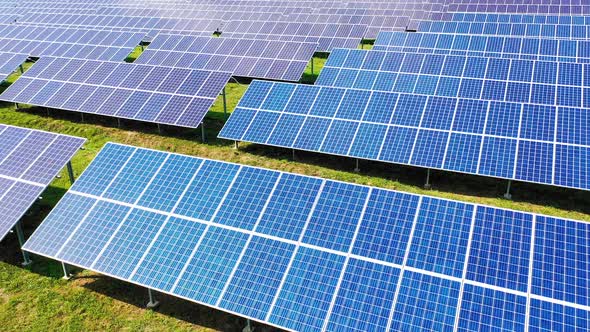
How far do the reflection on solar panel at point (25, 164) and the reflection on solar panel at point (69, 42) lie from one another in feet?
54.1

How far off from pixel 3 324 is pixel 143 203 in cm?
495

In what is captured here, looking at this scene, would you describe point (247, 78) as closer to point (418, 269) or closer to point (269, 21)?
point (269, 21)

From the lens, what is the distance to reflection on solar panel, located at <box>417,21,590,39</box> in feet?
109

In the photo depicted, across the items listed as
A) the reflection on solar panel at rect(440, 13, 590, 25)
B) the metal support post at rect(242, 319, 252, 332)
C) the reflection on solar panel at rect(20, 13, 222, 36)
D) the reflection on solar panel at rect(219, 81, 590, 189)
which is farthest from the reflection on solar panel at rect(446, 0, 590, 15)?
the metal support post at rect(242, 319, 252, 332)

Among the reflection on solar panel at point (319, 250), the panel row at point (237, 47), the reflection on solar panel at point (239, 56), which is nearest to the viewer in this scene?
the reflection on solar panel at point (319, 250)

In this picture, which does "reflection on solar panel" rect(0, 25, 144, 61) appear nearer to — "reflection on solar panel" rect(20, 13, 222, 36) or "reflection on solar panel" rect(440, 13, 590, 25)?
"reflection on solar panel" rect(20, 13, 222, 36)

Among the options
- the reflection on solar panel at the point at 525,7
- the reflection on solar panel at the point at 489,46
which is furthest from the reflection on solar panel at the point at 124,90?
the reflection on solar panel at the point at 525,7

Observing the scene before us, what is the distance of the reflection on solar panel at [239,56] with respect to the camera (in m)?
28.0

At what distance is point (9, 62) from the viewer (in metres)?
29.2

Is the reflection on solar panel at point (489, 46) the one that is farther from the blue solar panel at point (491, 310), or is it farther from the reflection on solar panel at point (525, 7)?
the blue solar panel at point (491, 310)

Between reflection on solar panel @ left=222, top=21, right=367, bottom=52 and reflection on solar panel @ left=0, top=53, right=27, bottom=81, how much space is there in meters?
15.3

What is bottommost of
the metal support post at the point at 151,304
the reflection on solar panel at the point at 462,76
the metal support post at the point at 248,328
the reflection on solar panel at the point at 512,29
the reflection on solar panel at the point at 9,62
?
the reflection on solar panel at the point at 512,29

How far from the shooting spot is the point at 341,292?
11.1m

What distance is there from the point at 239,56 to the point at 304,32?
32.7 feet
